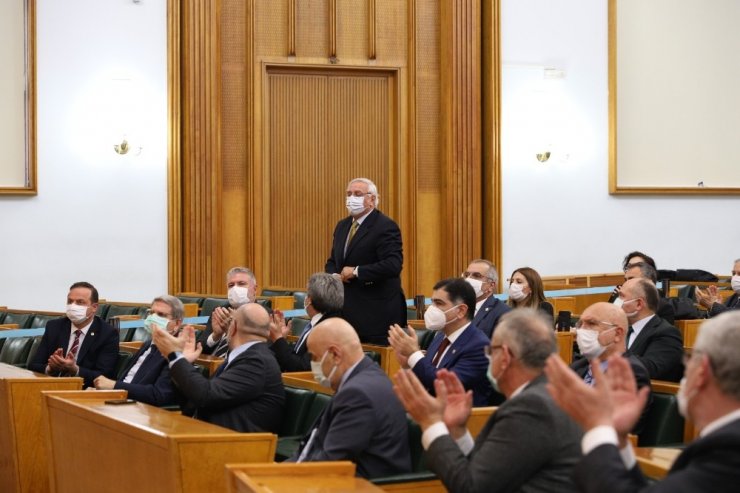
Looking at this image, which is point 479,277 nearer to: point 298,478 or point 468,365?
point 468,365

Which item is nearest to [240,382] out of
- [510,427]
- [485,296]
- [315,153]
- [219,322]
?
[219,322]

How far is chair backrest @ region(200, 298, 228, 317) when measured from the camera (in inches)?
328

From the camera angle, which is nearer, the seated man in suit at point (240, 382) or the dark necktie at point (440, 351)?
the seated man in suit at point (240, 382)

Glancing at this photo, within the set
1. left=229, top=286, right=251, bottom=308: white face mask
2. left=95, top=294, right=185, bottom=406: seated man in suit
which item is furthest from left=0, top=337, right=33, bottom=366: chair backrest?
left=229, top=286, right=251, bottom=308: white face mask

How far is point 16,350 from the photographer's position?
264 inches

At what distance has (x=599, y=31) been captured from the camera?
441 inches

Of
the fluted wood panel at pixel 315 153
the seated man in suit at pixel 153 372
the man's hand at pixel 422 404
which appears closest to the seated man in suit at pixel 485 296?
the seated man in suit at pixel 153 372

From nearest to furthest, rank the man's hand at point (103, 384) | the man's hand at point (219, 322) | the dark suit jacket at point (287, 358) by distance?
the dark suit jacket at point (287, 358) < the man's hand at point (103, 384) < the man's hand at point (219, 322)

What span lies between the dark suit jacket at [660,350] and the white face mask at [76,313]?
9.55 feet

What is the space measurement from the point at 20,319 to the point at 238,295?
9.73 ft

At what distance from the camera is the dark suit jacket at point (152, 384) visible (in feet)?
15.5

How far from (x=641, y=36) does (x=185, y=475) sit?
375 inches

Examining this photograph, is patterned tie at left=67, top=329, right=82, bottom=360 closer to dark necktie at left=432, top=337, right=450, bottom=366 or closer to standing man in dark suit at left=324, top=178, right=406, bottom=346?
standing man in dark suit at left=324, top=178, right=406, bottom=346

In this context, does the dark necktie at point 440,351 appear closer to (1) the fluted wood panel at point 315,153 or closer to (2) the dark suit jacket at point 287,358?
(2) the dark suit jacket at point 287,358
